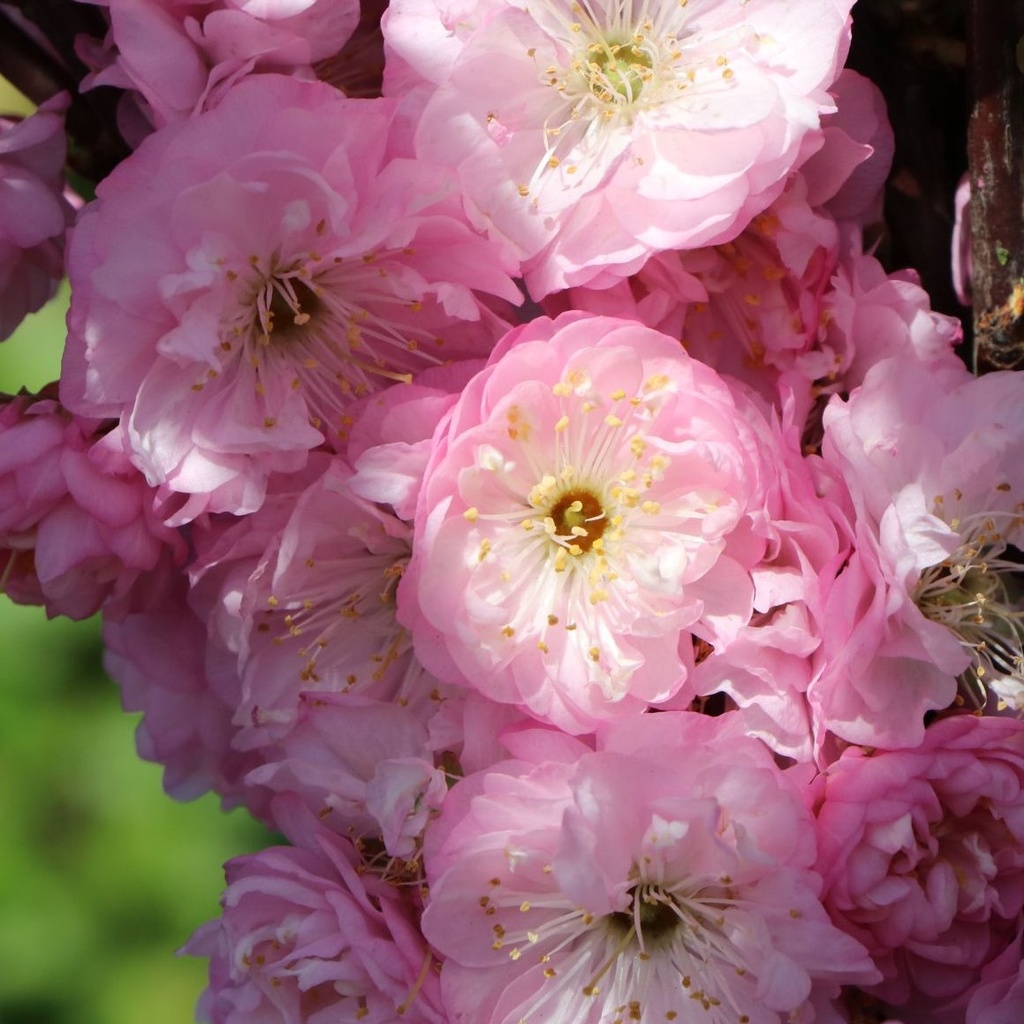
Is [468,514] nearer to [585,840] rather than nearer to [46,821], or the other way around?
[585,840]

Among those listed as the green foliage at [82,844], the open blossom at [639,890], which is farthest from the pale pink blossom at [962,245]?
the green foliage at [82,844]

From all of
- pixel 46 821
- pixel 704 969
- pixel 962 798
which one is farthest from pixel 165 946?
pixel 962 798

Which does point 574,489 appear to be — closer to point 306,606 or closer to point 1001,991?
point 306,606

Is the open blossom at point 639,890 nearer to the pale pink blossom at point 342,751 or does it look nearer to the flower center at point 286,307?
the pale pink blossom at point 342,751

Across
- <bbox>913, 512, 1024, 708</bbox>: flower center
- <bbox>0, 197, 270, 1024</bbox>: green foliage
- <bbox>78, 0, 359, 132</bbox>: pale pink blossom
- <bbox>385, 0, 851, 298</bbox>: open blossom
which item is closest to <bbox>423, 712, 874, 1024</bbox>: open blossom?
<bbox>913, 512, 1024, 708</bbox>: flower center

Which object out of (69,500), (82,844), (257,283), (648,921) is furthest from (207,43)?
(82,844)

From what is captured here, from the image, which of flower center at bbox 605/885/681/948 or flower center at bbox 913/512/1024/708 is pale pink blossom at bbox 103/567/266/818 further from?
flower center at bbox 913/512/1024/708
